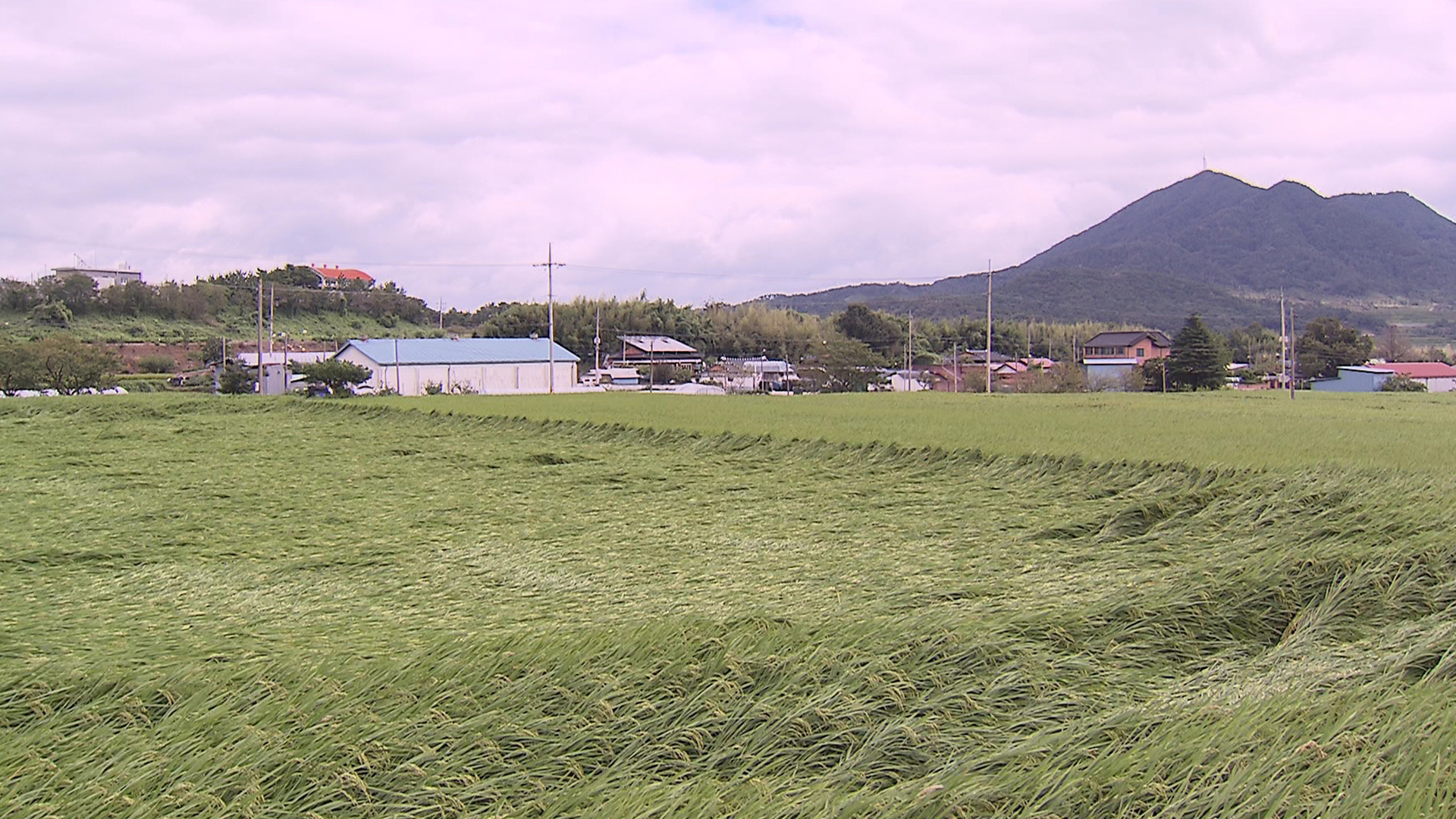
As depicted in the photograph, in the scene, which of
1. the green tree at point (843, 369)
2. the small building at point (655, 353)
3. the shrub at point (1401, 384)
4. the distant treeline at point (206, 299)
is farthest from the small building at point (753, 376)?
the shrub at point (1401, 384)

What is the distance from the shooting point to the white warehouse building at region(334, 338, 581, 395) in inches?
1312

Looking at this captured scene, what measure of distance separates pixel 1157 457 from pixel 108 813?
759 cm

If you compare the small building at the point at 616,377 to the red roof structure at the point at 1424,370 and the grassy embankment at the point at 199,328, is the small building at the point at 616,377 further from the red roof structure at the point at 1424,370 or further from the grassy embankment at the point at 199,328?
the red roof structure at the point at 1424,370

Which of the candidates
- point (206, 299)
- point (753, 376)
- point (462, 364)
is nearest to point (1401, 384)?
point (753, 376)

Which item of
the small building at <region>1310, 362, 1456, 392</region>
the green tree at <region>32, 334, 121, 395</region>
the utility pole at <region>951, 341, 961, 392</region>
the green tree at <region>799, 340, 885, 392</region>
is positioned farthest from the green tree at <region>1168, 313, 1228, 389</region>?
the green tree at <region>32, 334, 121, 395</region>

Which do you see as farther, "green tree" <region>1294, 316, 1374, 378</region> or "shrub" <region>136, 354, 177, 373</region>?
"green tree" <region>1294, 316, 1374, 378</region>

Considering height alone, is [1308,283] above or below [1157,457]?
above

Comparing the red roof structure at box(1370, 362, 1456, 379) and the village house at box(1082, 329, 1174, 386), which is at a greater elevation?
the village house at box(1082, 329, 1174, 386)

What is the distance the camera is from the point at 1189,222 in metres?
109

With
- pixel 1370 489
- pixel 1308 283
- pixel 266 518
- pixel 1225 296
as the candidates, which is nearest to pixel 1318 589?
pixel 1370 489

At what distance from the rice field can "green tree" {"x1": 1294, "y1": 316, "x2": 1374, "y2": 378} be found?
115 ft

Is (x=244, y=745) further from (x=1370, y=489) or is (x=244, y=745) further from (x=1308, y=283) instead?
(x=1308, y=283)

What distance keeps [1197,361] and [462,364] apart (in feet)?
76.7

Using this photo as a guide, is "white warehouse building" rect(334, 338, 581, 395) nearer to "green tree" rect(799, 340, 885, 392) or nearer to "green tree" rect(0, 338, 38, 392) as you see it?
"green tree" rect(799, 340, 885, 392)
